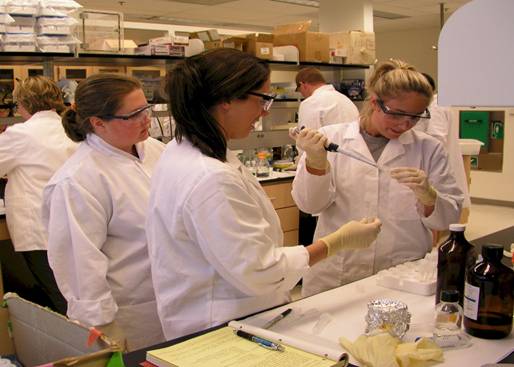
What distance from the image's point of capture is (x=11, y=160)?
306 centimetres

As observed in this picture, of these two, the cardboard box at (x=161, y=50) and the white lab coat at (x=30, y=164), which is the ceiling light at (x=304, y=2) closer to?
the cardboard box at (x=161, y=50)

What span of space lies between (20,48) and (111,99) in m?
1.97

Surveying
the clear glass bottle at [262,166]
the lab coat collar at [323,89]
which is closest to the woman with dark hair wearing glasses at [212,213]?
the clear glass bottle at [262,166]

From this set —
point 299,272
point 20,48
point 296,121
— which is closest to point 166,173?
point 299,272

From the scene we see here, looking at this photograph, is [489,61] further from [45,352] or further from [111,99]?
[111,99]

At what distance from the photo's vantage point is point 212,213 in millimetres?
1270

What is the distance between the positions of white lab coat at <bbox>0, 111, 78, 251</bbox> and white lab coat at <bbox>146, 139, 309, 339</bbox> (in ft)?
5.97

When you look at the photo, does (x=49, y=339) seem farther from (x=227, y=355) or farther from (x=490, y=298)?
(x=490, y=298)

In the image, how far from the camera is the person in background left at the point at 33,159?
3.04m

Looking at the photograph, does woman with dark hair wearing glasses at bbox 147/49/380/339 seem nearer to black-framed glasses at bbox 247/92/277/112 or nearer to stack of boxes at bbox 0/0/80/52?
black-framed glasses at bbox 247/92/277/112

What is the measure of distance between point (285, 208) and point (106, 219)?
103 inches

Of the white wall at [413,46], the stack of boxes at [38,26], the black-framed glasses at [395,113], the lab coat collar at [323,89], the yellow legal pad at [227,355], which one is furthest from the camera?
the white wall at [413,46]

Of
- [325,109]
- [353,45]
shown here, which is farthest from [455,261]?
[353,45]

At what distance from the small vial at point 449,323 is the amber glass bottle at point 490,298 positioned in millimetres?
30
